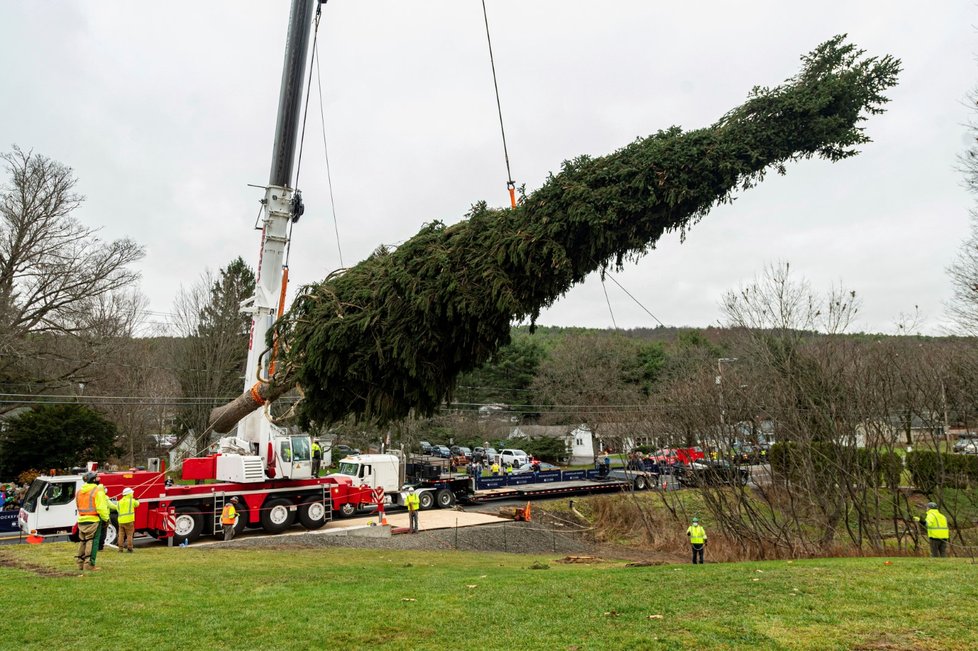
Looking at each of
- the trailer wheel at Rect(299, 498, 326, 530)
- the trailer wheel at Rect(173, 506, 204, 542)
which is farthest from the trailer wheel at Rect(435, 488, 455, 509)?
the trailer wheel at Rect(173, 506, 204, 542)

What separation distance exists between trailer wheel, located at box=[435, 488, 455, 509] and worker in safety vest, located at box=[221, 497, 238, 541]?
9.64 metres

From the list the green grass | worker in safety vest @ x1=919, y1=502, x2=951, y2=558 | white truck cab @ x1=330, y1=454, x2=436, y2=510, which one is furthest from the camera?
white truck cab @ x1=330, y1=454, x2=436, y2=510

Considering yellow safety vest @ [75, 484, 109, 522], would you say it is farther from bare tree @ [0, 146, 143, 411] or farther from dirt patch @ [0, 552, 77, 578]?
bare tree @ [0, 146, 143, 411]

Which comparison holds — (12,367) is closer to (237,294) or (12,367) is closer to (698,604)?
(237,294)

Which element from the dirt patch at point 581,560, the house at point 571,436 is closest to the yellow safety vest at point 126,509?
the dirt patch at point 581,560

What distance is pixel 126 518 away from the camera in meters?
12.9

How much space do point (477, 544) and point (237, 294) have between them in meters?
31.1

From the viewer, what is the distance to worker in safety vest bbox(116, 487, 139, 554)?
41.8 feet

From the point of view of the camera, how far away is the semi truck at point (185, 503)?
15.3 meters

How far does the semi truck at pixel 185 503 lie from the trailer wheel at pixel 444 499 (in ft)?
22.5

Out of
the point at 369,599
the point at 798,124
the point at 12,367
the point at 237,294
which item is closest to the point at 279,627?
the point at 369,599

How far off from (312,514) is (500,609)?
12633mm

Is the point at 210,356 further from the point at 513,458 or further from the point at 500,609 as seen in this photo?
the point at 500,609

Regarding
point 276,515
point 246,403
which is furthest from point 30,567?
point 276,515
